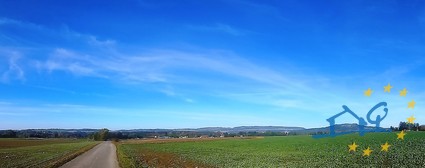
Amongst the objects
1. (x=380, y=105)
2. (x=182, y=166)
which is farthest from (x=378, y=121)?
(x=182, y=166)

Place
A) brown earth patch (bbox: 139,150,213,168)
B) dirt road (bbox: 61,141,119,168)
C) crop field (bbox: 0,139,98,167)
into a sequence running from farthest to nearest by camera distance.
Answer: crop field (bbox: 0,139,98,167) → brown earth patch (bbox: 139,150,213,168) → dirt road (bbox: 61,141,119,168)

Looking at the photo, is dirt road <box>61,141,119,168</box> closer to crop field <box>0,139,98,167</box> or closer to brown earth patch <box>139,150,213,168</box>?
crop field <box>0,139,98,167</box>

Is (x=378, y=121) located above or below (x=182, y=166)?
above

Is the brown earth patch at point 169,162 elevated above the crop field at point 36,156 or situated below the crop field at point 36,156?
below

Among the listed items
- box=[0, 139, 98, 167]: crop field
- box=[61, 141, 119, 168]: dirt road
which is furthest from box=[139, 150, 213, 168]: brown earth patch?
box=[0, 139, 98, 167]: crop field

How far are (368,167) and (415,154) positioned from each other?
8.96 m

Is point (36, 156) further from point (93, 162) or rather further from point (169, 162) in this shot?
point (169, 162)

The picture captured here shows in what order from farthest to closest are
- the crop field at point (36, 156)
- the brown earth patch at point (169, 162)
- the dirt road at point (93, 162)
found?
the crop field at point (36, 156)
the brown earth patch at point (169, 162)
the dirt road at point (93, 162)

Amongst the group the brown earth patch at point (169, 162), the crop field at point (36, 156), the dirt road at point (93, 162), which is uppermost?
the crop field at point (36, 156)

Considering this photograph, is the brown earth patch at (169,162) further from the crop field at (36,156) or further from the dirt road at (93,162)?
the crop field at (36,156)

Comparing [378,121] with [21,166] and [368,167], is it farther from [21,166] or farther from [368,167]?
[21,166]

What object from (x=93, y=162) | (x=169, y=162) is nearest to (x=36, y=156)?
(x=93, y=162)

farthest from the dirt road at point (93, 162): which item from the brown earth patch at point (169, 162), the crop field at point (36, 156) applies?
the brown earth patch at point (169, 162)

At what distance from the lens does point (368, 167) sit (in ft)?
89.8
